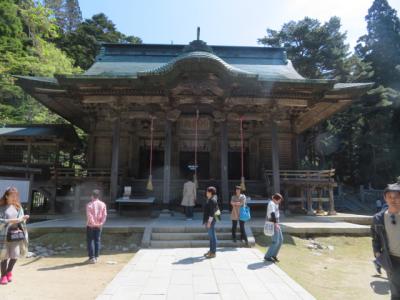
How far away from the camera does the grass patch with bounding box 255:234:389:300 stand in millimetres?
5086

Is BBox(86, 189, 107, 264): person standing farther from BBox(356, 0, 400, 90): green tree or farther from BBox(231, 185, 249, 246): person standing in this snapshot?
BBox(356, 0, 400, 90): green tree

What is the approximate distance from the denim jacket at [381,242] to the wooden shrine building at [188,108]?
25.9 feet

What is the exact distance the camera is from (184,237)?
26.6 ft

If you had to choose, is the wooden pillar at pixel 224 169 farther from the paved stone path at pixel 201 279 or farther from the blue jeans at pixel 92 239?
the blue jeans at pixel 92 239

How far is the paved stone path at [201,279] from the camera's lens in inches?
174

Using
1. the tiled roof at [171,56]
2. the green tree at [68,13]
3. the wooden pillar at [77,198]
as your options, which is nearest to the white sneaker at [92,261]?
the wooden pillar at [77,198]

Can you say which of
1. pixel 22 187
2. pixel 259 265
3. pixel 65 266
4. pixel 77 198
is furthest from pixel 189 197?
pixel 22 187

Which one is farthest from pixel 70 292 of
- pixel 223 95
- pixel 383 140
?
pixel 383 140

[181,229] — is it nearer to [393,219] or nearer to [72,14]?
[393,219]

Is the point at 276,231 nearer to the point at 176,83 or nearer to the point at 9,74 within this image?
the point at 176,83

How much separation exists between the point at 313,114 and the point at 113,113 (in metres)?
9.88

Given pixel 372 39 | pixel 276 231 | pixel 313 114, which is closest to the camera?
pixel 276 231

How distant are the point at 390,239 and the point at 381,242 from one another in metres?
0.10

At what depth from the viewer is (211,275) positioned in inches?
211
